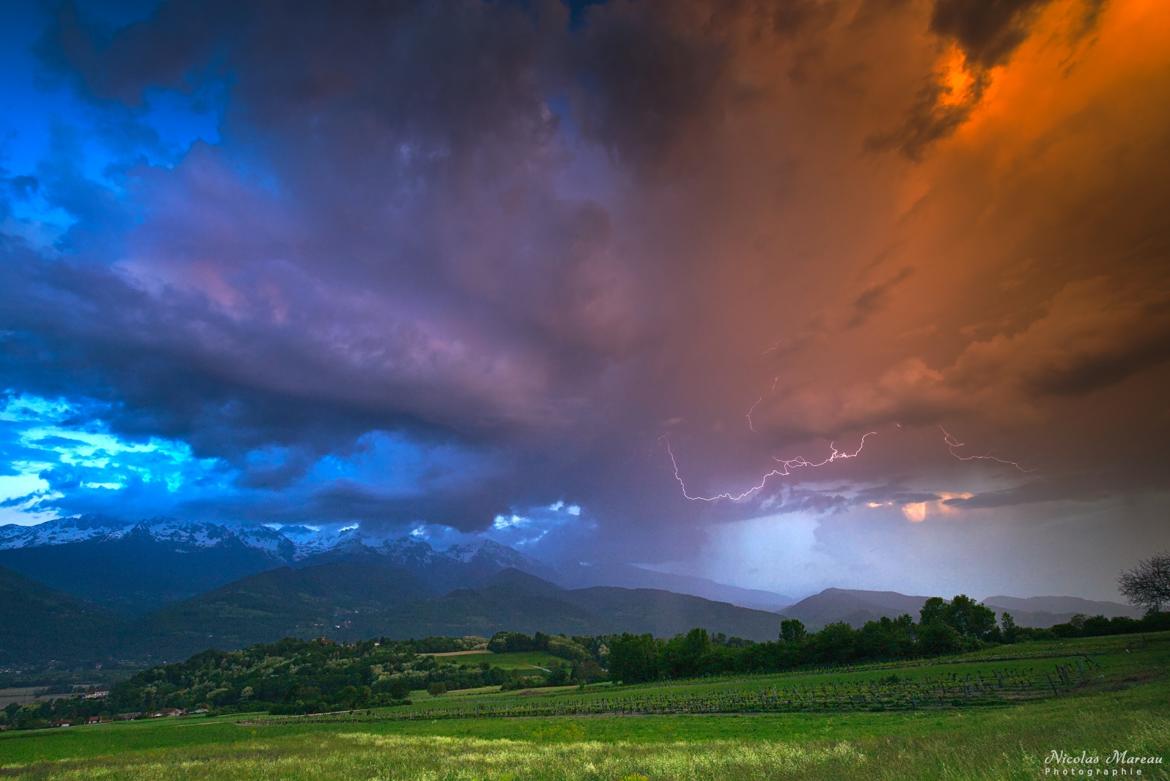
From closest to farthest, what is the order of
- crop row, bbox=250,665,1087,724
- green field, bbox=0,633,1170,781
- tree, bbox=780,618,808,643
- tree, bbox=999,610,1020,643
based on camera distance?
green field, bbox=0,633,1170,781 → crop row, bbox=250,665,1087,724 → tree, bbox=999,610,1020,643 → tree, bbox=780,618,808,643

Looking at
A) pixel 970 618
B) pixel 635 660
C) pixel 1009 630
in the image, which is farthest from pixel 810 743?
pixel 1009 630

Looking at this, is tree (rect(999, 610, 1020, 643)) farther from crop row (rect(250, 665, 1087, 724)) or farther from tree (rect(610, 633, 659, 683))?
tree (rect(610, 633, 659, 683))

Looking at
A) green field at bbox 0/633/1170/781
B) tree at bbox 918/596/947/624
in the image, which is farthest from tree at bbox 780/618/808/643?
green field at bbox 0/633/1170/781

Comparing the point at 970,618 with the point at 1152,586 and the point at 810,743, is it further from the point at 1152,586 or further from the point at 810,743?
the point at 810,743

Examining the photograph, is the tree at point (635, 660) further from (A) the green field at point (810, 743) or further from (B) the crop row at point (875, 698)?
(A) the green field at point (810, 743)

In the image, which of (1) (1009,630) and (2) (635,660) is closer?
(1) (1009,630)

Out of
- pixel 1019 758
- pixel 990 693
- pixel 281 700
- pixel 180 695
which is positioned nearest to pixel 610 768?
pixel 1019 758

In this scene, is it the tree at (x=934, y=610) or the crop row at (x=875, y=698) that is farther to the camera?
the tree at (x=934, y=610)

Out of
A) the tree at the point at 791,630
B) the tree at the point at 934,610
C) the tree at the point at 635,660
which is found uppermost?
the tree at the point at 934,610

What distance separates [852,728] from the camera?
35.7 m

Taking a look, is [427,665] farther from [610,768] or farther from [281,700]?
[610,768]

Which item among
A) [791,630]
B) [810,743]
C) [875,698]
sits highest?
[810,743]

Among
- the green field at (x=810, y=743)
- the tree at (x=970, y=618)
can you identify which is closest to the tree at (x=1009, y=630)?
the tree at (x=970, y=618)

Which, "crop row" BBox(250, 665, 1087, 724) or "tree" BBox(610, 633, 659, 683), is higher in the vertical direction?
"crop row" BBox(250, 665, 1087, 724)
